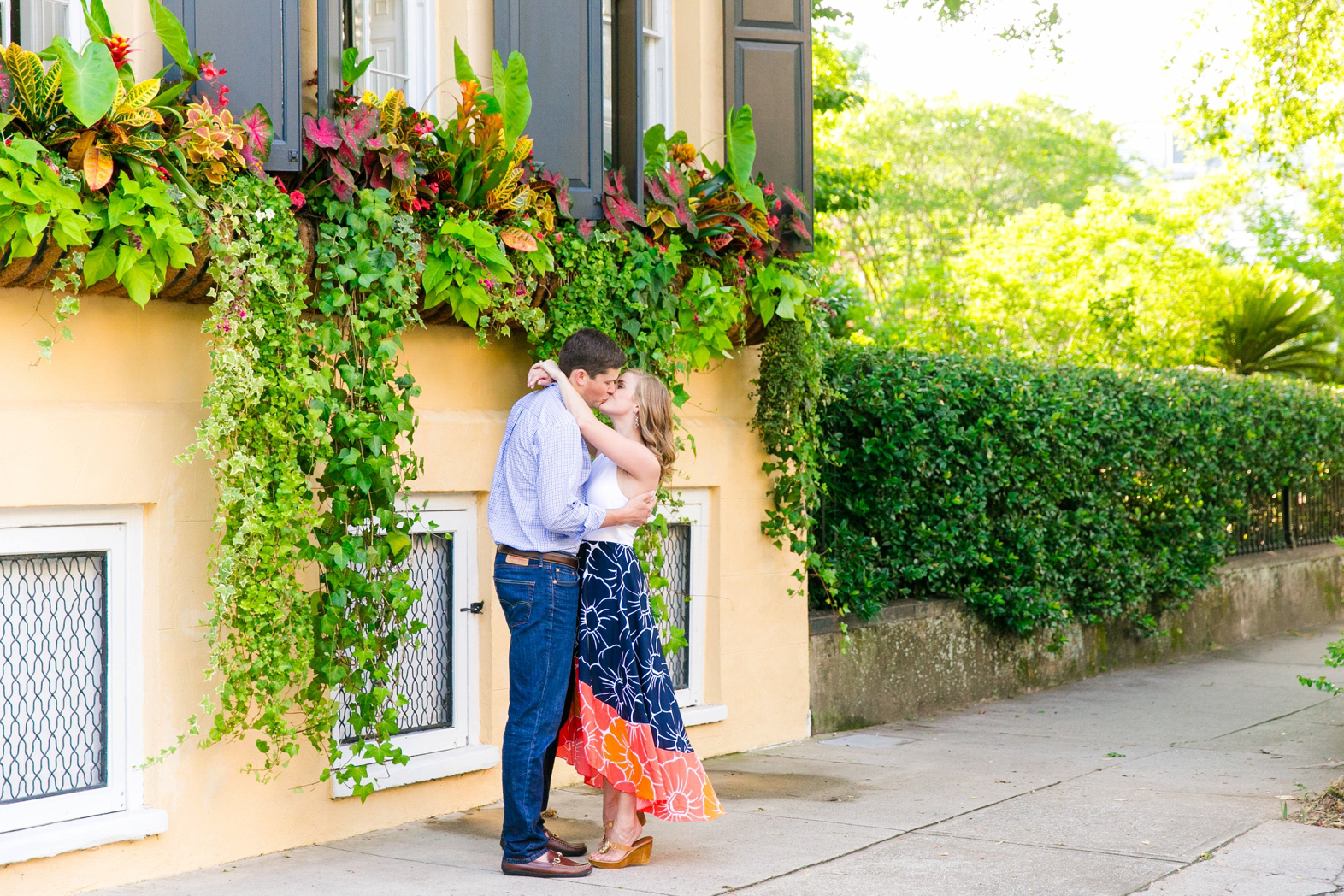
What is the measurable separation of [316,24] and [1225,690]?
7.83m

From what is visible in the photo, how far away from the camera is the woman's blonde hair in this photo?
17.1ft

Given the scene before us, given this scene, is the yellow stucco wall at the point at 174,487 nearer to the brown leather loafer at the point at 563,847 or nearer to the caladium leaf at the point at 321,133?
the caladium leaf at the point at 321,133

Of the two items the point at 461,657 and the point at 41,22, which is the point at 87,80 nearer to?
the point at 41,22

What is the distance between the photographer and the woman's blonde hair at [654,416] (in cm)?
522

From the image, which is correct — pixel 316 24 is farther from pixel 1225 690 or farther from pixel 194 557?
pixel 1225 690

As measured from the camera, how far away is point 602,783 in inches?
205

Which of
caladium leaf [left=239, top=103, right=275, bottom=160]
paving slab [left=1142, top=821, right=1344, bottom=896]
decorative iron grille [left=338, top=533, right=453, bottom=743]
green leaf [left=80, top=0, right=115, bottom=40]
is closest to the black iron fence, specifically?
paving slab [left=1142, top=821, right=1344, bottom=896]

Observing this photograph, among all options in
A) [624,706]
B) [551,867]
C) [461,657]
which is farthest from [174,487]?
[551,867]

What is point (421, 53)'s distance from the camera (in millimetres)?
6141

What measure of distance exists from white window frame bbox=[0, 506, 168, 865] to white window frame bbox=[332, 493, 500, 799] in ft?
4.22

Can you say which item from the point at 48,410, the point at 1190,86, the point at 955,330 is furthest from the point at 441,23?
the point at 955,330

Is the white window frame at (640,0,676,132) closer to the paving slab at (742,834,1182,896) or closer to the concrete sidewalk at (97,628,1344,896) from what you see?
the concrete sidewalk at (97,628,1344,896)

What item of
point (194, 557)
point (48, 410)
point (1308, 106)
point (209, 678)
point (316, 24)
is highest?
point (1308, 106)

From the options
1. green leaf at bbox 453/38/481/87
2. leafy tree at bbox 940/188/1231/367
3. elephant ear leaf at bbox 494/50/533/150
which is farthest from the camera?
leafy tree at bbox 940/188/1231/367
